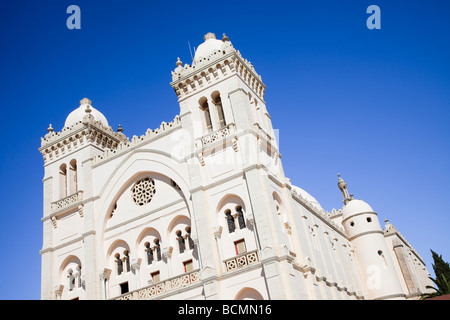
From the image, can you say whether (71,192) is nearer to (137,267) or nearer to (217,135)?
(137,267)

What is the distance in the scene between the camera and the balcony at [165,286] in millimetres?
24359

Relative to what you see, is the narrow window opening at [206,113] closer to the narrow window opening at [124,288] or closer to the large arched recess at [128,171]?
the large arched recess at [128,171]

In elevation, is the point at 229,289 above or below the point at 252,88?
below

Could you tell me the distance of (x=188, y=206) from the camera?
86.5 ft

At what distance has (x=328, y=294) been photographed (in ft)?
95.3

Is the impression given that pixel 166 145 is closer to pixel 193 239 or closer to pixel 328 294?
pixel 193 239

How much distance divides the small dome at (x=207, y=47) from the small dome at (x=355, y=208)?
Answer: 25318 mm

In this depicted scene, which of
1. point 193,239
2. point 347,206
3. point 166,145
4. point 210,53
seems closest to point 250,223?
point 193,239

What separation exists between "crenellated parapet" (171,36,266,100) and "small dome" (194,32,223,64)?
0.55 metres

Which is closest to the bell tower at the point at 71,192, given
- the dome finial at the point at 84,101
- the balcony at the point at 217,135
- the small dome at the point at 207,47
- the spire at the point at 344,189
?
the dome finial at the point at 84,101

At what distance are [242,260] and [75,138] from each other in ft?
53.1

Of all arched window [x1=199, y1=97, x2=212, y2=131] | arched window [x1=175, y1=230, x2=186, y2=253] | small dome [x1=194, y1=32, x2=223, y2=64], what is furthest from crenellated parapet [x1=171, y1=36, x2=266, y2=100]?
arched window [x1=175, y1=230, x2=186, y2=253]

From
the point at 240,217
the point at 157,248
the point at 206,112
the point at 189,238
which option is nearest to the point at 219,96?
the point at 206,112
